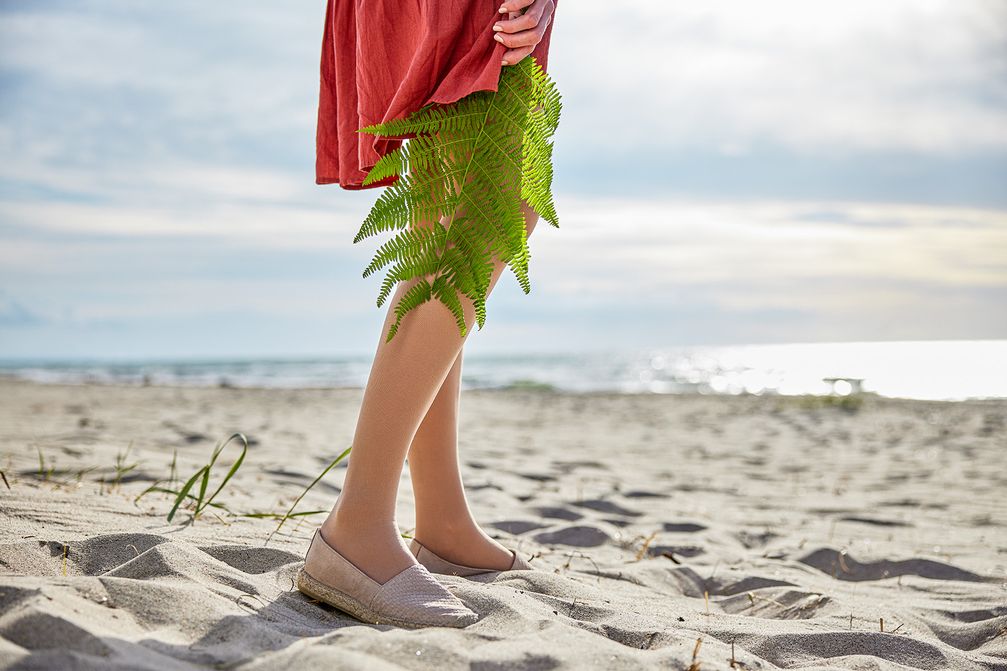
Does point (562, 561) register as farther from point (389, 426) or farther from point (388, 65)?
point (388, 65)

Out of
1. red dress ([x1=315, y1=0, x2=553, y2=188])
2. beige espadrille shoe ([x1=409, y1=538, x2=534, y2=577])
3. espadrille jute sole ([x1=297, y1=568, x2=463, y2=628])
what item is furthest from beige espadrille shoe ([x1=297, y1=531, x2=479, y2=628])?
red dress ([x1=315, y1=0, x2=553, y2=188])

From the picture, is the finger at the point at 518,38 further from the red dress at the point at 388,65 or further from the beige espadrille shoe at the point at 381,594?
the beige espadrille shoe at the point at 381,594

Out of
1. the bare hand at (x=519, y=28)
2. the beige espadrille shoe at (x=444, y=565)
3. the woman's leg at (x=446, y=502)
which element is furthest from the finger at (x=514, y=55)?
the beige espadrille shoe at (x=444, y=565)

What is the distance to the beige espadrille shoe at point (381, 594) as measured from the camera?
1.46 metres

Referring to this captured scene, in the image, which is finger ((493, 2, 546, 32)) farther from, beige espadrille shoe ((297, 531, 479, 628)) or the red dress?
beige espadrille shoe ((297, 531, 479, 628))

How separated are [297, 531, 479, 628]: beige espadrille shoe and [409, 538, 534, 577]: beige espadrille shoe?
371 mm

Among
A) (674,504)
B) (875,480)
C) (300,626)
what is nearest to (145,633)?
(300,626)

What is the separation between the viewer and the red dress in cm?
151

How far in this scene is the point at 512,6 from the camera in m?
1.50

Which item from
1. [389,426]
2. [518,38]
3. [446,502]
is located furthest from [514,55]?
[446,502]

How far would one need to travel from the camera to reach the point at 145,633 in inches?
48.5

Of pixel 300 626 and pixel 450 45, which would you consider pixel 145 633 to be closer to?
pixel 300 626

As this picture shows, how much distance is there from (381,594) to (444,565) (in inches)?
17.6

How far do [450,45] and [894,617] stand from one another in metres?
1.73
